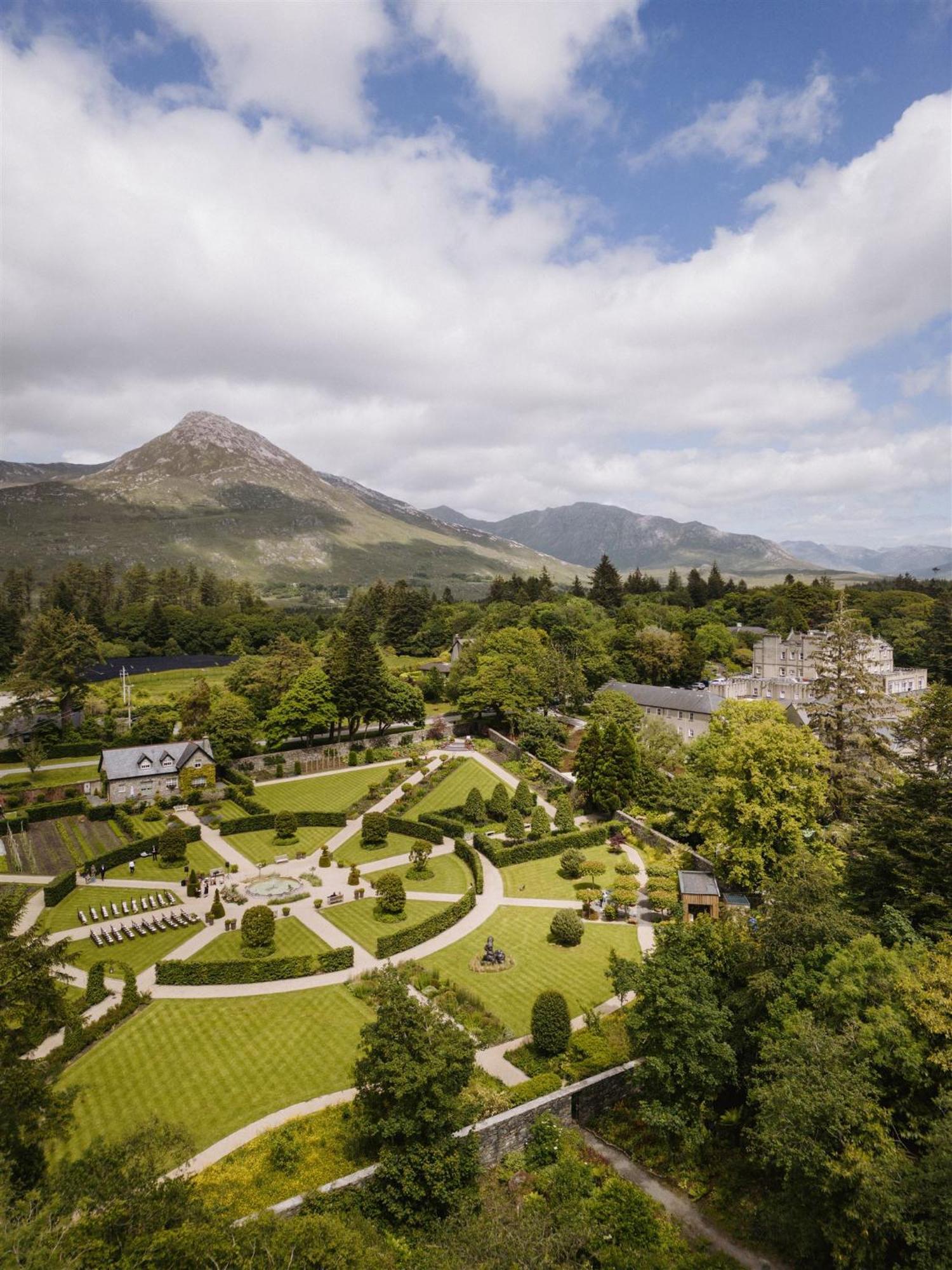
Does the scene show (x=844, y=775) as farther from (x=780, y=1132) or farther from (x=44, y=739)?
(x=44, y=739)

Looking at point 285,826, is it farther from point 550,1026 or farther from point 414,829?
point 550,1026

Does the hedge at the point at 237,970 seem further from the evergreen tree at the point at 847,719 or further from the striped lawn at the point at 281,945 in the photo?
the evergreen tree at the point at 847,719

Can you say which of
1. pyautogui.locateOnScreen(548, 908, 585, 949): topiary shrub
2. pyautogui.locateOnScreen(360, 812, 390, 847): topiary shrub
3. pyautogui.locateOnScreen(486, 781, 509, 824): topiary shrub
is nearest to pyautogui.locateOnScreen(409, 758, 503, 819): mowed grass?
pyautogui.locateOnScreen(486, 781, 509, 824): topiary shrub

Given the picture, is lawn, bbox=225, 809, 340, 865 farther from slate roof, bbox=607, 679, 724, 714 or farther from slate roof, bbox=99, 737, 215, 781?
slate roof, bbox=607, 679, 724, 714

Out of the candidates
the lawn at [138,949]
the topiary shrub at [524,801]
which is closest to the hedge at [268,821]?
the topiary shrub at [524,801]

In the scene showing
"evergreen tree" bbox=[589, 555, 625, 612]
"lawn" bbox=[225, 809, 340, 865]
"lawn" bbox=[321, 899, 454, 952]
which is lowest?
"lawn" bbox=[225, 809, 340, 865]

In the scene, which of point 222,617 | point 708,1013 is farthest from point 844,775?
point 222,617
